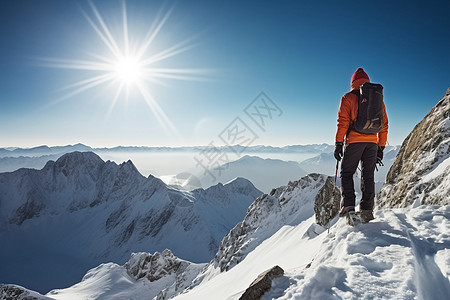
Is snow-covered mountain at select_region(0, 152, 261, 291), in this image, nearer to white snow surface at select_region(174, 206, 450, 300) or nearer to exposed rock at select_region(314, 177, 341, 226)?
exposed rock at select_region(314, 177, 341, 226)

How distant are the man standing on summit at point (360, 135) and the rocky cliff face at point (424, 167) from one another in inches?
67.4

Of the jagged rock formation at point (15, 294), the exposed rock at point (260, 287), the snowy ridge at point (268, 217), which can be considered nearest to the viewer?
the exposed rock at point (260, 287)

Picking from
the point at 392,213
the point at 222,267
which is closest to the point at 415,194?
the point at 392,213

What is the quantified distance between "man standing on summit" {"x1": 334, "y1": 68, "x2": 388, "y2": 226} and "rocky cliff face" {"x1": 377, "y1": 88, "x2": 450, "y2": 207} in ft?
5.61

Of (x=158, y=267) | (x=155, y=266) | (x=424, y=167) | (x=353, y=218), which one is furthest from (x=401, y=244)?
(x=155, y=266)

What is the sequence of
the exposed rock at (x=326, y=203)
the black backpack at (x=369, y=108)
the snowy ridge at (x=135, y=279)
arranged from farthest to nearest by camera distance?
1. the snowy ridge at (x=135, y=279)
2. the exposed rock at (x=326, y=203)
3. the black backpack at (x=369, y=108)

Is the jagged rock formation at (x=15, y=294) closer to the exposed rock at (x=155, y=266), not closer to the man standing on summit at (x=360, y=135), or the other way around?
the exposed rock at (x=155, y=266)

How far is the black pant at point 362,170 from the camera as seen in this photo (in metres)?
5.85

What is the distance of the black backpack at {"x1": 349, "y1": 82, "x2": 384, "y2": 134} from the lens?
17.9 ft

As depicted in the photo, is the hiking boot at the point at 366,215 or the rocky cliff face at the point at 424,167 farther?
the rocky cliff face at the point at 424,167

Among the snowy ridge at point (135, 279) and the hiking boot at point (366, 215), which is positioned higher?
the hiking boot at point (366, 215)

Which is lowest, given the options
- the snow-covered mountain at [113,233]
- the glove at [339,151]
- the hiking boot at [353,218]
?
the hiking boot at [353,218]

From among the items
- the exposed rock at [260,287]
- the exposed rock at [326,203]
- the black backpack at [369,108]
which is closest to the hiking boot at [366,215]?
the black backpack at [369,108]

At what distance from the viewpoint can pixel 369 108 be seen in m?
5.44
